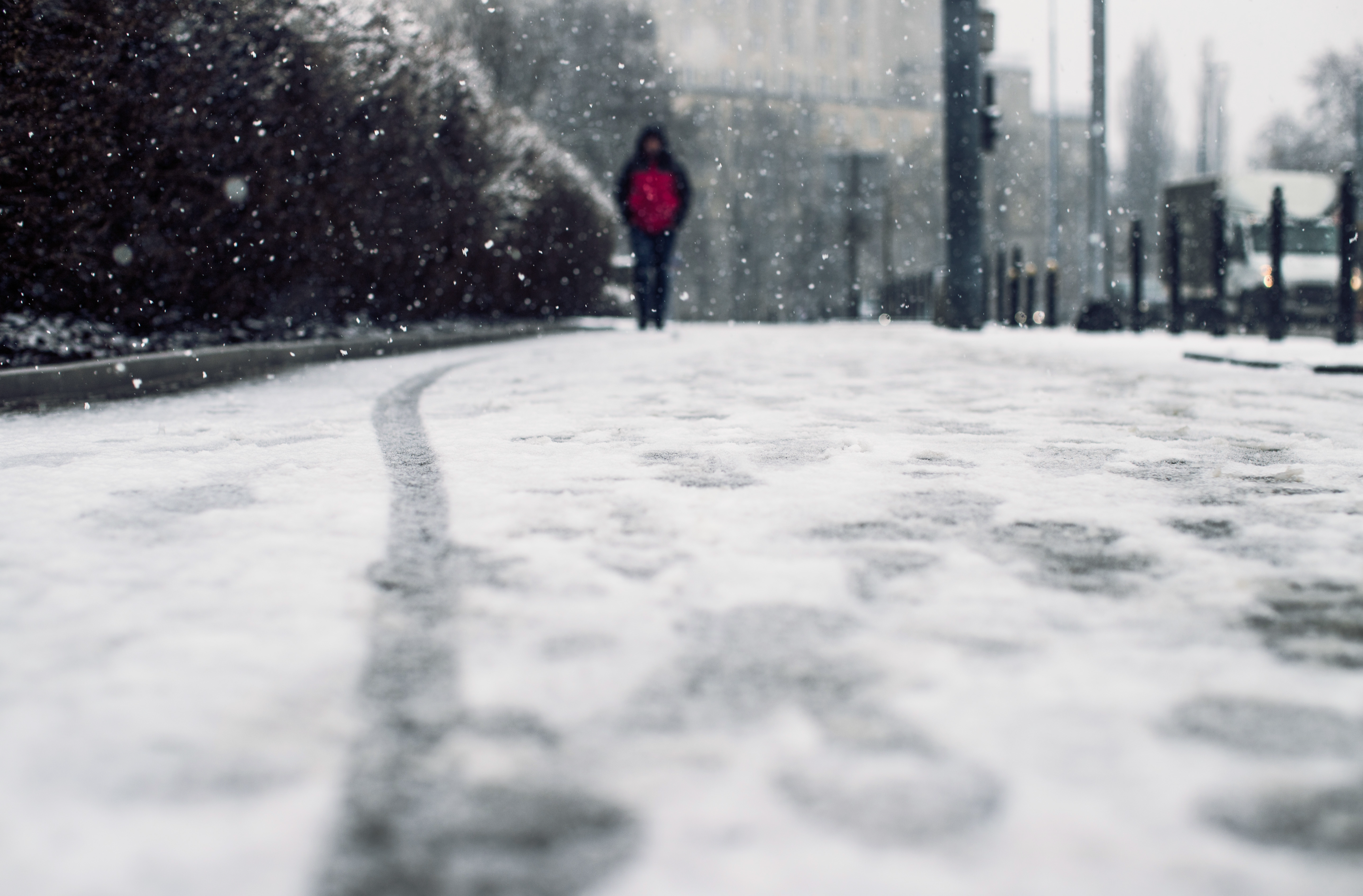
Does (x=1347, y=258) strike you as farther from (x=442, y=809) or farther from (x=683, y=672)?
(x=442, y=809)

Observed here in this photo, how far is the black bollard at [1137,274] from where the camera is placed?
13.2 metres

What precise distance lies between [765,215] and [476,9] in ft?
61.6

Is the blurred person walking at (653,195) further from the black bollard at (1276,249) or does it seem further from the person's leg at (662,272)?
the black bollard at (1276,249)

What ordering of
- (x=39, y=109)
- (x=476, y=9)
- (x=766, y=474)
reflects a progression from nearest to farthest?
1. (x=766, y=474)
2. (x=39, y=109)
3. (x=476, y=9)

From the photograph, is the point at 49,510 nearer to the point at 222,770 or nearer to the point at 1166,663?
the point at 222,770

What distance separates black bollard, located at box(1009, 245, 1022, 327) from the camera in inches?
645

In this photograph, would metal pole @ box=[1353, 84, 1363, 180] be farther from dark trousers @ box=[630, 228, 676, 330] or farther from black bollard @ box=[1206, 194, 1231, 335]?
dark trousers @ box=[630, 228, 676, 330]

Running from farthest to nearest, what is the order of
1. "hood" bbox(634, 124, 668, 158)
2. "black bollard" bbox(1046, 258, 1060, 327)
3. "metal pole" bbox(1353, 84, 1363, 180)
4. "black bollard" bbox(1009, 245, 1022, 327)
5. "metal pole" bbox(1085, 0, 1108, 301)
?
"metal pole" bbox(1353, 84, 1363, 180)
"black bollard" bbox(1009, 245, 1022, 327)
"black bollard" bbox(1046, 258, 1060, 327)
"metal pole" bbox(1085, 0, 1108, 301)
"hood" bbox(634, 124, 668, 158)

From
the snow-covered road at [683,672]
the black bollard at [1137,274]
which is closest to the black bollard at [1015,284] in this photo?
the black bollard at [1137,274]

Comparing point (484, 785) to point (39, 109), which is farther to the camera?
point (39, 109)

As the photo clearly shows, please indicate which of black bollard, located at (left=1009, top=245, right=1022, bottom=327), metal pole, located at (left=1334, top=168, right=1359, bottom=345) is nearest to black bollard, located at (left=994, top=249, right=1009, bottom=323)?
black bollard, located at (left=1009, top=245, right=1022, bottom=327)

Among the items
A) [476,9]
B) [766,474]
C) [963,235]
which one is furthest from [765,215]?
[766,474]

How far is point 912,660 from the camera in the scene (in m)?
1.99

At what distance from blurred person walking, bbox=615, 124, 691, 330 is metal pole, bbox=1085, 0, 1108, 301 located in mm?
5291
